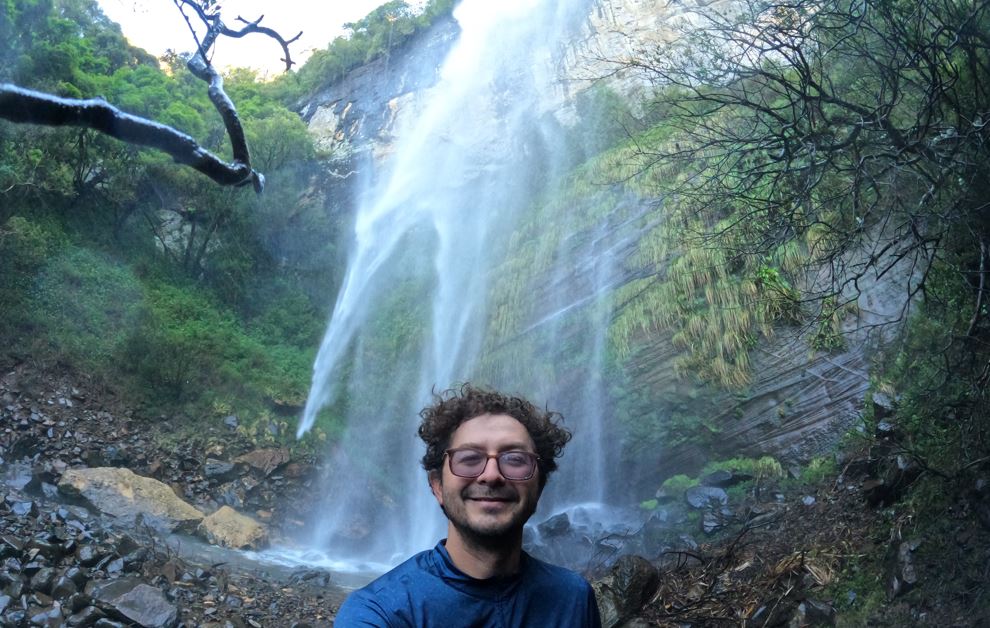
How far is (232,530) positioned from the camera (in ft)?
30.5

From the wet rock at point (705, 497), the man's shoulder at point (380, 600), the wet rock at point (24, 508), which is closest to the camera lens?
the man's shoulder at point (380, 600)

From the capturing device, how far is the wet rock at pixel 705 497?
786 centimetres

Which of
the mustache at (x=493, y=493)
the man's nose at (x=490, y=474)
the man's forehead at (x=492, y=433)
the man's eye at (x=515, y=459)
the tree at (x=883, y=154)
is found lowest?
the mustache at (x=493, y=493)

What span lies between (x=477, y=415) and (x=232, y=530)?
27.4 ft

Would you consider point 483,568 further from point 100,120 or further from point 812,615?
point 812,615

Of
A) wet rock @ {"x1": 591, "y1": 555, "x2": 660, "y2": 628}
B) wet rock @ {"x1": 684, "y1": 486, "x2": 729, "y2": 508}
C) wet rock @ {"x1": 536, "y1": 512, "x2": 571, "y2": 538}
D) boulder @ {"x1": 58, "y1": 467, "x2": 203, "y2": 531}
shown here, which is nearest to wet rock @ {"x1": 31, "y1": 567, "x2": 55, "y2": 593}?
boulder @ {"x1": 58, "y1": 467, "x2": 203, "y2": 531}

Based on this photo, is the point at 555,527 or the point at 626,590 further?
the point at 555,527

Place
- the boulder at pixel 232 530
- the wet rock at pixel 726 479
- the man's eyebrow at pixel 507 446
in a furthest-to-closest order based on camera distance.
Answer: the boulder at pixel 232 530
the wet rock at pixel 726 479
the man's eyebrow at pixel 507 446

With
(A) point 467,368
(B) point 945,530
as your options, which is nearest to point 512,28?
(A) point 467,368

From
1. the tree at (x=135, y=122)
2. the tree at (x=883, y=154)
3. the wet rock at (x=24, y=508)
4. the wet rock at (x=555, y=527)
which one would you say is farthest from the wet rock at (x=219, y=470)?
the tree at (x=883, y=154)

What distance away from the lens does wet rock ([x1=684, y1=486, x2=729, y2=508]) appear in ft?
25.8

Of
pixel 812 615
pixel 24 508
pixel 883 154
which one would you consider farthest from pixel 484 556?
pixel 24 508

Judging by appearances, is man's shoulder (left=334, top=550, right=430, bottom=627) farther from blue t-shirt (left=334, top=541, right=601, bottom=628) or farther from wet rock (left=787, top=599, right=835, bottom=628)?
wet rock (left=787, top=599, right=835, bottom=628)

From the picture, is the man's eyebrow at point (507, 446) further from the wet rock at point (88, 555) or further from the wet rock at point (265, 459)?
the wet rock at point (265, 459)
